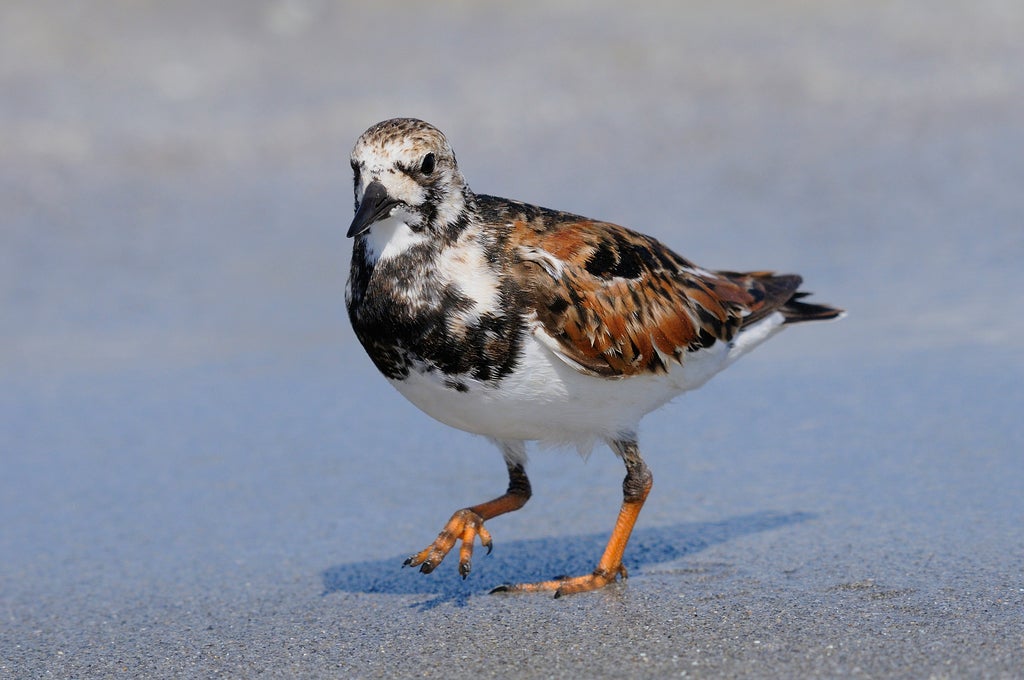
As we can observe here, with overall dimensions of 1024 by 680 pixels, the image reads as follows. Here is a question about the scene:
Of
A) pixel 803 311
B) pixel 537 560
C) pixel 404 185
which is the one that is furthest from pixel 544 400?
pixel 803 311

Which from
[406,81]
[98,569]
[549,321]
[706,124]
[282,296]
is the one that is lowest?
[98,569]

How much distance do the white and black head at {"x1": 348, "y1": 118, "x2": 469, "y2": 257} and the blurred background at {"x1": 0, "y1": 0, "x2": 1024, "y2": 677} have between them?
1.39 meters

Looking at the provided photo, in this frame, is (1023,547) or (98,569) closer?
(1023,547)

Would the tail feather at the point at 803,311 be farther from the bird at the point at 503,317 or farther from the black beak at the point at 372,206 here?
the black beak at the point at 372,206

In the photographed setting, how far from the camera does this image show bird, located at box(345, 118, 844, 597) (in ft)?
14.8

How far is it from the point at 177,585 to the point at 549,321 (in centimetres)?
184

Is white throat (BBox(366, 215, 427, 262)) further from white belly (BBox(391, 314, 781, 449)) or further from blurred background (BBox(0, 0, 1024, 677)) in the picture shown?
blurred background (BBox(0, 0, 1024, 677))

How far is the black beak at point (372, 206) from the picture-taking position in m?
4.30

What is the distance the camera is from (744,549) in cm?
523

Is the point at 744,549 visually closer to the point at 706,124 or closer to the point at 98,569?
the point at 98,569

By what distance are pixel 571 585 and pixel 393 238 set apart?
57.9 inches

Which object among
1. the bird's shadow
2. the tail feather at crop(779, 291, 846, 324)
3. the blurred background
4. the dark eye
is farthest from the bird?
the tail feather at crop(779, 291, 846, 324)

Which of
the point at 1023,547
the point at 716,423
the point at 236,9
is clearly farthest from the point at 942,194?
the point at 236,9

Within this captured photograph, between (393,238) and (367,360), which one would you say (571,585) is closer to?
(393,238)
